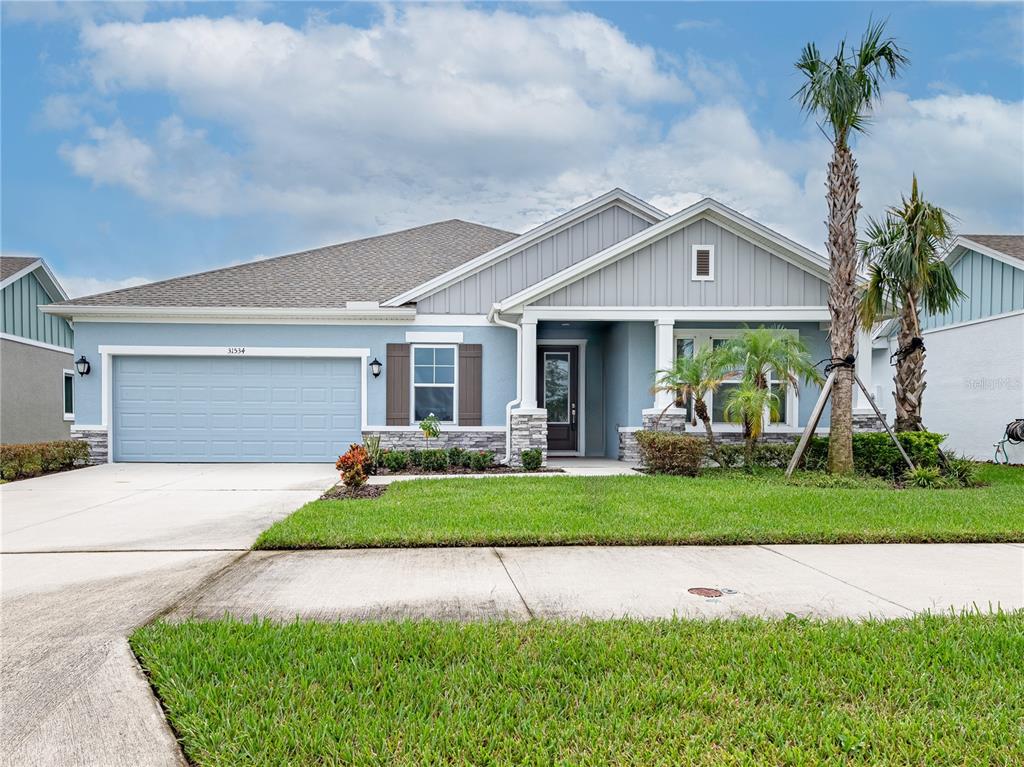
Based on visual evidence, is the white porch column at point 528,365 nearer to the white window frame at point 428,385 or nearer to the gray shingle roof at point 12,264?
the white window frame at point 428,385

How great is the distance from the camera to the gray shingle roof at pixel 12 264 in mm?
16541

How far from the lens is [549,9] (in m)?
13.0

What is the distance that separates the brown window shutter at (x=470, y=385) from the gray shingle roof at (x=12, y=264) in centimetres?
1206

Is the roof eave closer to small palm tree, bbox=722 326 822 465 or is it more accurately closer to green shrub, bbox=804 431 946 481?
small palm tree, bbox=722 326 822 465

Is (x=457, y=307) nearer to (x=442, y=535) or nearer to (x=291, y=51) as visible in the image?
(x=291, y=51)

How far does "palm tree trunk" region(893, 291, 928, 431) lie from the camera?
11062mm

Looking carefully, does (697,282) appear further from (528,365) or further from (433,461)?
(433,461)

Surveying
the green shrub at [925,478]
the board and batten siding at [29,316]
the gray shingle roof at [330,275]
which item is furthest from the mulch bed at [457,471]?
the board and batten siding at [29,316]

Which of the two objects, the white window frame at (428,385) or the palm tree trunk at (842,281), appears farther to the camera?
the white window frame at (428,385)

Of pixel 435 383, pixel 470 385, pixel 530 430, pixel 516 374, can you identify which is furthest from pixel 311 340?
pixel 530 430

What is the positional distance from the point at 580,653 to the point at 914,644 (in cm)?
176

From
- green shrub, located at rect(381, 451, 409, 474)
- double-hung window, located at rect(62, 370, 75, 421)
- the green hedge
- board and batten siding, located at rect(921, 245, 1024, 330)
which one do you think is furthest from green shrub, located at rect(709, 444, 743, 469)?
double-hung window, located at rect(62, 370, 75, 421)

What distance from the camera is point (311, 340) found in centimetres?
1339

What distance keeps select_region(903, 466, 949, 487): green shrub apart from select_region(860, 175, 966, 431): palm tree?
1550 mm
